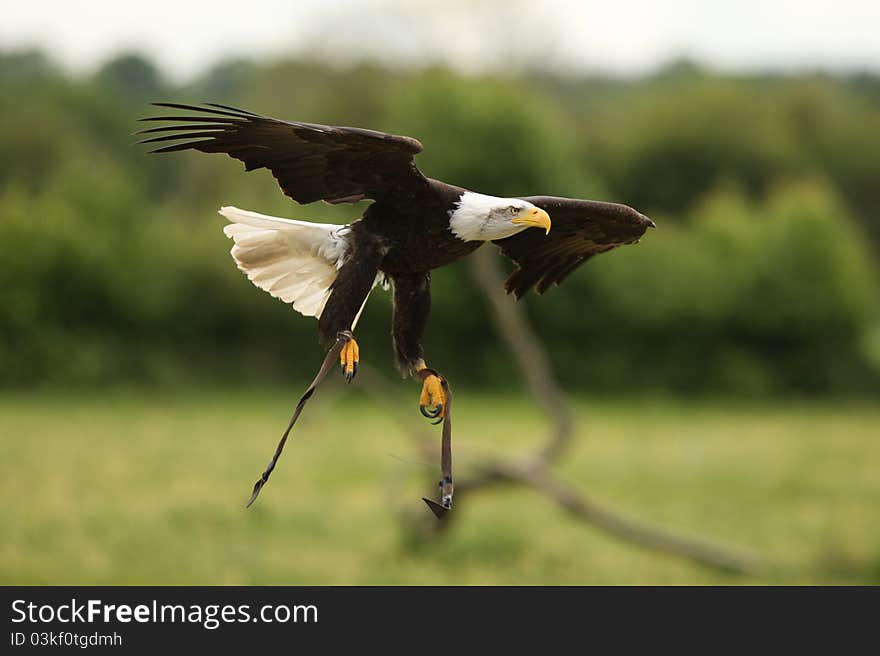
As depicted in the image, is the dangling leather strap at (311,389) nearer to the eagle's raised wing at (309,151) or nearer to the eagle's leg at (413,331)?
the eagle's leg at (413,331)

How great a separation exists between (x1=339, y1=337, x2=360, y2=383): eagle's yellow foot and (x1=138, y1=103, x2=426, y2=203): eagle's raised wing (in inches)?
22.5

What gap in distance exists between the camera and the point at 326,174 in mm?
4406

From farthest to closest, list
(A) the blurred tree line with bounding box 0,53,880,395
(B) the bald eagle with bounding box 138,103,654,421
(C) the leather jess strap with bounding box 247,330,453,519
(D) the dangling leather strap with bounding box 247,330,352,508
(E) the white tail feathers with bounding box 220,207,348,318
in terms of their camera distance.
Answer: (A) the blurred tree line with bounding box 0,53,880,395 < (E) the white tail feathers with bounding box 220,207,348,318 < (B) the bald eagle with bounding box 138,103,654,421 < (C) the leather jess strap with bounding box 247,330,453,519 < (D) the dangling leather strap with bounding box 247,330,352,508

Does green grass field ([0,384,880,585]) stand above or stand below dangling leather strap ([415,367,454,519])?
above

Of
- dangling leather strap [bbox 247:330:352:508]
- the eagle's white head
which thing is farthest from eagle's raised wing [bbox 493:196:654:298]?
dangling leather strap [bbox 247:330:352:508]

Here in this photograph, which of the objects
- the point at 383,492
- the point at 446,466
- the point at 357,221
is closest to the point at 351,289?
the point at 357,221

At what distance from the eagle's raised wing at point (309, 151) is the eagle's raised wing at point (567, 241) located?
2.68 feet

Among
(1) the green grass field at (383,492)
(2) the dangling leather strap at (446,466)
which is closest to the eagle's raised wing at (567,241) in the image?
(2) the dangling leather strap at (446,466)

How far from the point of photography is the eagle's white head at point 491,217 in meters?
4.23

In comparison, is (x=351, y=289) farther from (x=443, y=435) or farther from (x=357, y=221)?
(x=443, y=435)

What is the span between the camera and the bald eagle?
13.8ft

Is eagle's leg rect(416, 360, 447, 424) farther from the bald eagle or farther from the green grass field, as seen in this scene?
the green grass field

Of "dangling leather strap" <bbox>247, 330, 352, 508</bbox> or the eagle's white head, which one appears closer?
"dangling leather strap" <bbox>247, 330, 352, 508</bbox>
